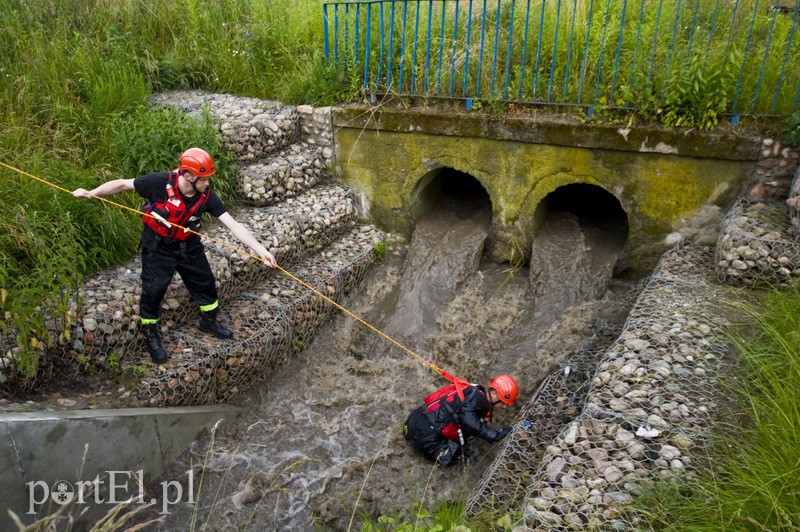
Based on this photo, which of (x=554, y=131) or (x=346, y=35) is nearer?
(x=554, y=131)

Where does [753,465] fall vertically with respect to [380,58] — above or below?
below

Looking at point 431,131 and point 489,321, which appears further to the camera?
point 431,131

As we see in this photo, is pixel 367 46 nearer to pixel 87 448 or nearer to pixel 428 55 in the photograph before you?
pixel 428 55

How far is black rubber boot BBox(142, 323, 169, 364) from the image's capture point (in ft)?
17.1

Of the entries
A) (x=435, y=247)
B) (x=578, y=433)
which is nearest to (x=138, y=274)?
(x=435, y=247)

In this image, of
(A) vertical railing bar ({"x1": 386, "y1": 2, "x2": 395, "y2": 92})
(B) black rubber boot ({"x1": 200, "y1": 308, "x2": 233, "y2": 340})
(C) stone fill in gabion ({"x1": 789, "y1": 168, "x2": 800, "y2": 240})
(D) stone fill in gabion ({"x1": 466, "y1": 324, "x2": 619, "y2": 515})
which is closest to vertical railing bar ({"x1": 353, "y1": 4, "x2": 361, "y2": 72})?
(A) vertical railing bar ({"x1": 386, "y1": 2, "x2": 395, "y2": 92})

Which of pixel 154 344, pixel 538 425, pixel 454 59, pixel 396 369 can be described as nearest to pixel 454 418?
pixel 538 425

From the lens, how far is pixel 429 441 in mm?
5066

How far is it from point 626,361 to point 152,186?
3.85 metres

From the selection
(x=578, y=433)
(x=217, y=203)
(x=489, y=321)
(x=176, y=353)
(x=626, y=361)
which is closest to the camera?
(x=578, y=433)

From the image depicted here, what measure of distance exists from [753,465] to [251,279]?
4648 mm

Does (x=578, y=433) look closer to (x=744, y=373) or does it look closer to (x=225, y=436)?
(x=744, y=373)

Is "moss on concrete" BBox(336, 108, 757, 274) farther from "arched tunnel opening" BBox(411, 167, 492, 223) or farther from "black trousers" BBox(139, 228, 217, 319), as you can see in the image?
"black trousers" BBox(139, 228, 217, 319)

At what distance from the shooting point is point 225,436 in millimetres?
5441
